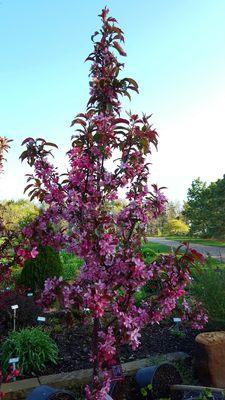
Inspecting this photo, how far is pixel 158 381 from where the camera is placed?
12.2 feet

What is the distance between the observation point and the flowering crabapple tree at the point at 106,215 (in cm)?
272

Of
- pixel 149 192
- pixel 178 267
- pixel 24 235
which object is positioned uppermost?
pixel 149 192

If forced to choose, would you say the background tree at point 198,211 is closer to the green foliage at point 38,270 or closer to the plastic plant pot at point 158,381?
the green foliage at point 38,270

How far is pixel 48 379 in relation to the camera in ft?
13.1

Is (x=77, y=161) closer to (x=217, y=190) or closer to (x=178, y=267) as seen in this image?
(x=178, y=267)

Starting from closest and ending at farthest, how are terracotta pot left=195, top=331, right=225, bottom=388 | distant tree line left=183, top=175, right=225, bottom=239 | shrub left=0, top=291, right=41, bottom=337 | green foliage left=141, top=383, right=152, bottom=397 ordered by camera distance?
1. green foliage left=141, top=383, right=152, bottom=397
2. terracotta pot left=195, top=331, right=225, bottom=388
3. shrub left=0, top=291, right=41, bottom=337
4. distant tree line left=183, top=175, right=225, bottom=239

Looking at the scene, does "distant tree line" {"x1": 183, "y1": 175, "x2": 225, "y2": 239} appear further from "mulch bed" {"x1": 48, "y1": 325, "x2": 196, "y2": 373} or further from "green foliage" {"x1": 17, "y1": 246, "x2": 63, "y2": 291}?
"mulch bed" {"x1": 48, "y1": 325, "x2": 196, "y2": 373}

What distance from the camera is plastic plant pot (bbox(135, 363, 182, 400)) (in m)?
3.68

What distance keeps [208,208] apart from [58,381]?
103ft

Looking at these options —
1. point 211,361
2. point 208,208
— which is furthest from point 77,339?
point 208,208

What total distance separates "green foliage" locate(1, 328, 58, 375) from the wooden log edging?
27 cm

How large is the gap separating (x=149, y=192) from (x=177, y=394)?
1972 millimetres

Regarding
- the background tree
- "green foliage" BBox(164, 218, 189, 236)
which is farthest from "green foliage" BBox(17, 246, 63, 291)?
"green foliage" BBox(164, 218, 189, 236)

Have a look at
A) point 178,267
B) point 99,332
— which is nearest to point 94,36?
point 178,267
